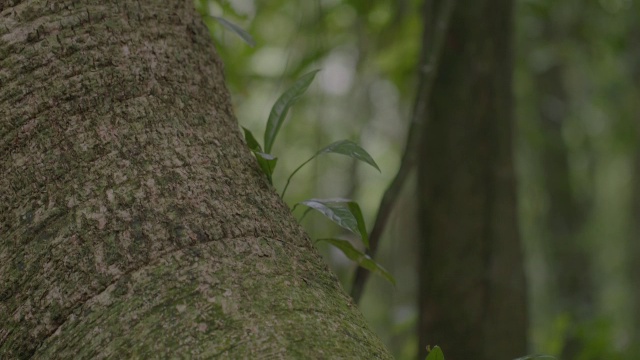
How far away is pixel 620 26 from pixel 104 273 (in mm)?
4968

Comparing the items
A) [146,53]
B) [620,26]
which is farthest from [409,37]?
[620,26]

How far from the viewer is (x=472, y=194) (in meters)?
2.49

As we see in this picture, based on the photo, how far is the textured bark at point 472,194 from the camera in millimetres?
2438

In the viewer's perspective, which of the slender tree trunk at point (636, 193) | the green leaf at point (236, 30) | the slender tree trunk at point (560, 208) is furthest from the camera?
the slender tree trunk at point (560, 208)

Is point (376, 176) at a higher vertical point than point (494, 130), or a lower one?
lower

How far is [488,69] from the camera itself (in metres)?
2.51

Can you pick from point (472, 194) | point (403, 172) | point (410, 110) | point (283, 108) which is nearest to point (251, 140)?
point (283, 108)

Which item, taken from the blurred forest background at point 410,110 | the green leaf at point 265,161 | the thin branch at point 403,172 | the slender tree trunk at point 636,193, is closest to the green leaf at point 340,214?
the green leaf at point 265,161

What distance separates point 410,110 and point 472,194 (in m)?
0.46

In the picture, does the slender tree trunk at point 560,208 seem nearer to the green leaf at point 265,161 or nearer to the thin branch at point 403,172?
the thin branch at point 403,172

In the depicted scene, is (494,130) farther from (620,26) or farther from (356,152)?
(620,26)

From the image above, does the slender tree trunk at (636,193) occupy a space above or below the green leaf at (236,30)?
below

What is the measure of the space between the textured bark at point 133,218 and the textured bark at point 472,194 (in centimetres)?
148

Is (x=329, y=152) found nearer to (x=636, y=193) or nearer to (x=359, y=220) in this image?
(x=359, y=220)
